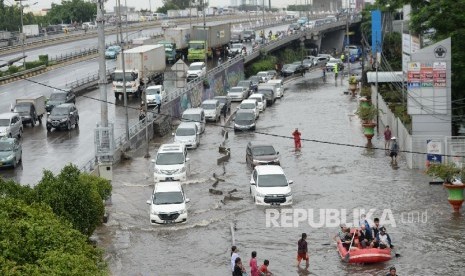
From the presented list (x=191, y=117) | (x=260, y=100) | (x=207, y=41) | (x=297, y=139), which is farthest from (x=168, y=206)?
(x=207, y=41)

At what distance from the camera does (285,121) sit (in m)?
60.7

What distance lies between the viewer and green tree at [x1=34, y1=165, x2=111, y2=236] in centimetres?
2741

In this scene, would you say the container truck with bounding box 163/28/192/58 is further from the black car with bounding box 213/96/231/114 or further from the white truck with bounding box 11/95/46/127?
the white truck with bounding box 11/95/46/127

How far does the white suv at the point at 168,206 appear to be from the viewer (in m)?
33.3

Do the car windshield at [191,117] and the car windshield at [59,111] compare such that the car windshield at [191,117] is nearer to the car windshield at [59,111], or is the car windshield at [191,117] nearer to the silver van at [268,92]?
the car windshield at [59,111]

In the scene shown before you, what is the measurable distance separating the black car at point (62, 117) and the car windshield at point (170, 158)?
12425 millimetres

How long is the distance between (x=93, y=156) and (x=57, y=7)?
419 ft

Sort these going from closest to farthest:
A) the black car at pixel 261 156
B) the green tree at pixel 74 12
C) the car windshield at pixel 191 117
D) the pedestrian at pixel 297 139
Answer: the black car at pixel 261 156 → the pedestrian at pixel 297 139 → the car windshield at pixel 191 117 → the green tree at pixel 74 12

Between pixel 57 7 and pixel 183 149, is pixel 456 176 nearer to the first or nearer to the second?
pixel 183 149

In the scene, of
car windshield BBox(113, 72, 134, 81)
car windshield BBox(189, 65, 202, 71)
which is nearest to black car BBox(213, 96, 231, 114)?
car windshield BBox(113, 72, 134, 81)

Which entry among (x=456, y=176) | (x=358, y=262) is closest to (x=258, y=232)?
(x=358, y=262)

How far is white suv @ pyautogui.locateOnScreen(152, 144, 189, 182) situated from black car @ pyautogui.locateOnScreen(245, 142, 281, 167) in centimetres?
328

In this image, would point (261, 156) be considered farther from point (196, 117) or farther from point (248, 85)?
point (248, 85)

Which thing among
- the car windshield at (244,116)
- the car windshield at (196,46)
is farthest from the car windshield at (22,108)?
the car windshield at (196,46)
